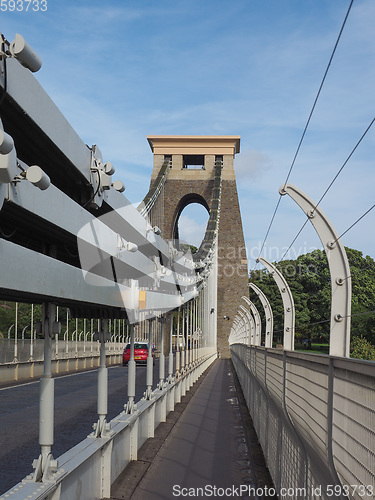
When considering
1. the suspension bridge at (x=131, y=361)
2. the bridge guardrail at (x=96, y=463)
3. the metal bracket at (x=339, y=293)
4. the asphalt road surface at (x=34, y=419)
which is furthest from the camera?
the asphalt road surface at (x=34, y=419)

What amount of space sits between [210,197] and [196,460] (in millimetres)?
77808

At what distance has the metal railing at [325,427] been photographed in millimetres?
3014

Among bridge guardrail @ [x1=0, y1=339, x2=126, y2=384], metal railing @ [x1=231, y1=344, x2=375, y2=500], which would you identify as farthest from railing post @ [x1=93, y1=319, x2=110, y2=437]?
bridge guardrail @ [x1=0, y1=339, x2=126, y2=384]

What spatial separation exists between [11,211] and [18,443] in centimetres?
774

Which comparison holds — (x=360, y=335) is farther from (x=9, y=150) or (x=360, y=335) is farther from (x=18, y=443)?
(x=9, y=150)

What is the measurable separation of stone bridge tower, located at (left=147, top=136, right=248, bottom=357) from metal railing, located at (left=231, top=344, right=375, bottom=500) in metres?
71.0

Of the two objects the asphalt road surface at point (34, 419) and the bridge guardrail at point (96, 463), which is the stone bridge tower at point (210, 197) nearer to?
the asphalt road surface at point (34, 419)

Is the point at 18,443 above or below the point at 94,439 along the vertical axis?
below

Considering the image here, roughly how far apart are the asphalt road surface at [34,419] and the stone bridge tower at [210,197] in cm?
5445

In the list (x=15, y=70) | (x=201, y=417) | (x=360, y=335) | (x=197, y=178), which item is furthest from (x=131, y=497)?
(x=197, y=178)

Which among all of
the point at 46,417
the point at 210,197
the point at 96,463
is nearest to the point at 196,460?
the point at 96,463

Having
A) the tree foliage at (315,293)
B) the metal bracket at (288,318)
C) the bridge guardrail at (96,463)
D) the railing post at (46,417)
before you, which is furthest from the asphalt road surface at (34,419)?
the tree foliage at (315,293)

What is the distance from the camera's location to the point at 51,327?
558 cm

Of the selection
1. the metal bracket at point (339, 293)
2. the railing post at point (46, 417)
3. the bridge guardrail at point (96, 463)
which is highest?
the metal bracket at point (339, 293)
